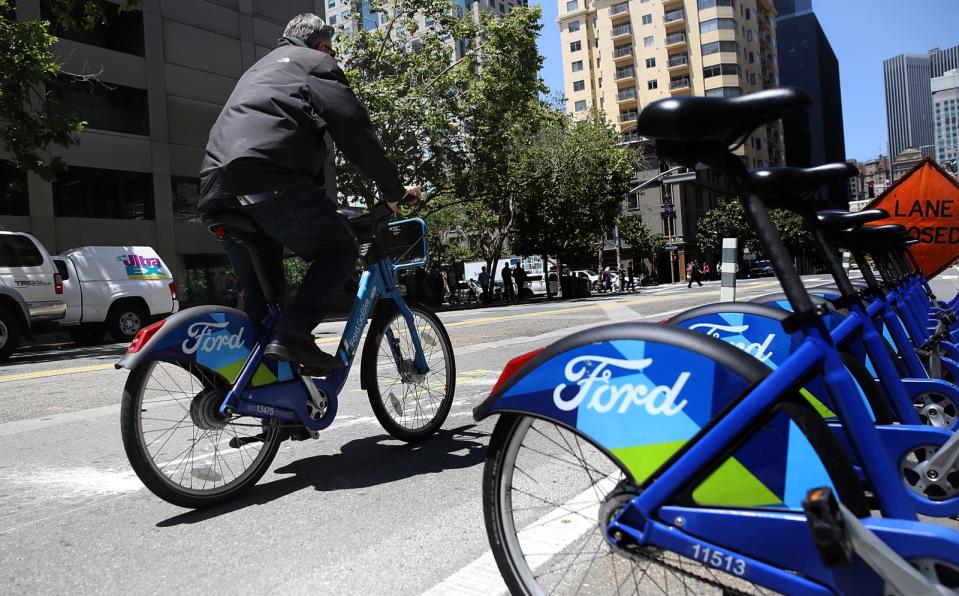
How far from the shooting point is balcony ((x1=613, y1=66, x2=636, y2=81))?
8138 centimetres

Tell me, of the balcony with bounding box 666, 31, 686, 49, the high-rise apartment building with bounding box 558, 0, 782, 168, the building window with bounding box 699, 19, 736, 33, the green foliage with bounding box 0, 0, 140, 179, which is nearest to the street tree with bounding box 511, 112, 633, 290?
the green foliage with bounding box 0, 0, 140, 179

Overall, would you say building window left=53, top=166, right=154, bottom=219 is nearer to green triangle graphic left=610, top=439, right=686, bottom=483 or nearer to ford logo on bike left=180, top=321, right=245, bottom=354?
ford logo on bike left=180, top=321, right=245, bottom=354

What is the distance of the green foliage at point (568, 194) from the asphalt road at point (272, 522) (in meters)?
30.4

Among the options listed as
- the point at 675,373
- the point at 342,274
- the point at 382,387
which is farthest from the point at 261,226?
the point at 675,373

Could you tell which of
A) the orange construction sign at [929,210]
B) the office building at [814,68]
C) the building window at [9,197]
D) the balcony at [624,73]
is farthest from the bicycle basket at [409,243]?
the office building at [814,68]

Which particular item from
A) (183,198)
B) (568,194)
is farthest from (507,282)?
(183,198)

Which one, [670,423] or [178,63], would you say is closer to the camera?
[670,423]

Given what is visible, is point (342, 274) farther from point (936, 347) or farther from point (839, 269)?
point (936, 347)

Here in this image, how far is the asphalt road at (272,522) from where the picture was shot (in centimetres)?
233

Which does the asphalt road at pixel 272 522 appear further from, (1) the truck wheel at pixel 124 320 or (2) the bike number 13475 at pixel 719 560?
(1) the truck wheel at pixel 124 320

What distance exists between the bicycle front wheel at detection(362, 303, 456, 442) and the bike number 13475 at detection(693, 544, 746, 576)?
239 cm

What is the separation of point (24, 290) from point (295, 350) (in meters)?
11.9

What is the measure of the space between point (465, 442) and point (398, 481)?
72 centimetres

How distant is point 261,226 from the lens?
10.3 feet
